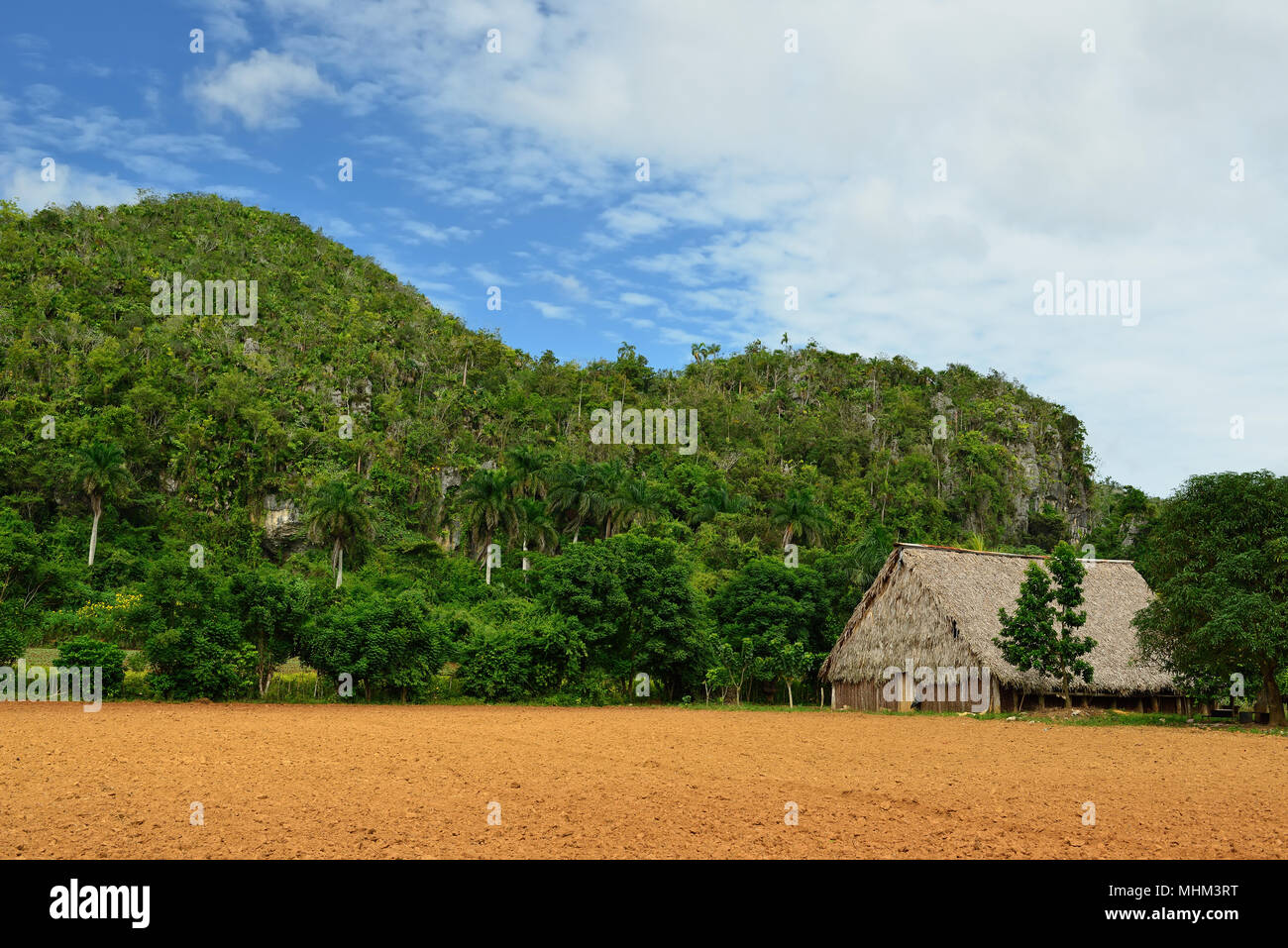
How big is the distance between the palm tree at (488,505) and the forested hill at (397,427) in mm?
161

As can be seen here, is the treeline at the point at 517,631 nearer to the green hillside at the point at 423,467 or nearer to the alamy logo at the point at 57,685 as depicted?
the green hillside at the point at 423,467

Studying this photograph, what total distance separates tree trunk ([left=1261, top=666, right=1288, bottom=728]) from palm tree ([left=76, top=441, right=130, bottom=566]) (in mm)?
57041

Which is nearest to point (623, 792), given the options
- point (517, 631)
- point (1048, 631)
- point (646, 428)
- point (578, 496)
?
point (1048, 631)

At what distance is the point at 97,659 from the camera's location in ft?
94.6

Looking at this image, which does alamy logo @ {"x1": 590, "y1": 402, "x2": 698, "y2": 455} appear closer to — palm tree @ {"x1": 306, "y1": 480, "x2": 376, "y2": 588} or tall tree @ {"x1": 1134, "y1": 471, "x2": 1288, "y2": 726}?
palm tree @ {"x1": 306, "y1": 480, "x2": 376, "y2": 588}

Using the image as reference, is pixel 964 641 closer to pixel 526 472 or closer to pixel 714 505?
pixel 714 505

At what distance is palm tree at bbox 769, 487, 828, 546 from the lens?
58.7 m

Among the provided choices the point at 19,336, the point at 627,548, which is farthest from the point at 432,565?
the point at 19,336

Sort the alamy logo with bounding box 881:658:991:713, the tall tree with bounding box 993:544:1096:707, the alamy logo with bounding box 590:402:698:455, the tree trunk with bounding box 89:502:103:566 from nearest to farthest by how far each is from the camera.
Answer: the tall tree with bounding box 993:544:1096:707 → the alamy logo with bounding box 881:658:991:713 → the tree trunk with bounding box 89:502:103:566 → the alamy logo with bounding box 590:402:698:455

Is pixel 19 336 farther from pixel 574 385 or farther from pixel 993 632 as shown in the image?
pixel 993 632

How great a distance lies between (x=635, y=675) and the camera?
120 feet

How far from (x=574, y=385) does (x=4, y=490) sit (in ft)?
166

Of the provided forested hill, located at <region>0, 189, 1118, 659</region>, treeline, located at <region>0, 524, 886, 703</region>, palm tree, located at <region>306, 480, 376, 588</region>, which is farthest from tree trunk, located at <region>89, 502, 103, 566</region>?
treeline, located at <region>0, 524, 886, 703</region>
